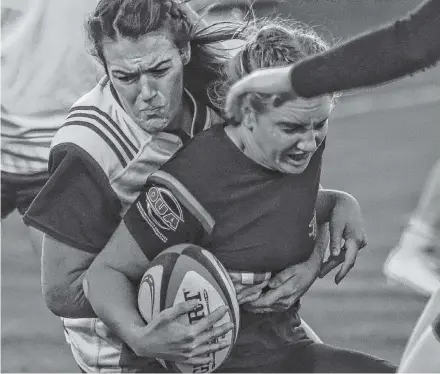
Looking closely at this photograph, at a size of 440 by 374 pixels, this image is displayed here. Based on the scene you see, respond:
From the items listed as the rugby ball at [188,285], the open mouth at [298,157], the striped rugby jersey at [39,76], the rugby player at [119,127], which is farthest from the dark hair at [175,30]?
the rugby ball at [188,285]

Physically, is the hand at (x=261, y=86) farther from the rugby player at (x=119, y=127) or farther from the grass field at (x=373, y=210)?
the grass field at (x=373, y=210)

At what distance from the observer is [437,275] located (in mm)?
1774

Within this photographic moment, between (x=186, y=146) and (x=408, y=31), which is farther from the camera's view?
(x=186, y=146)

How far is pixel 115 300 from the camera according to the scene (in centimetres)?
163

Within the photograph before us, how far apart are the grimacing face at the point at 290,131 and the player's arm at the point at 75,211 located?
0.32m

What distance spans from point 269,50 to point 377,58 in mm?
233

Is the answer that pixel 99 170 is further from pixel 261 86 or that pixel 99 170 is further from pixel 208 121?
pixel 261 86

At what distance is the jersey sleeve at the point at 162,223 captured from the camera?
1631 mm

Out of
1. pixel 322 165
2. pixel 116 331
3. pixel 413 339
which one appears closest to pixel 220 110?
pixel 322 165

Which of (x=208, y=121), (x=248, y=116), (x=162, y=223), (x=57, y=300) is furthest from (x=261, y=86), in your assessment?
(x=57, y=300)

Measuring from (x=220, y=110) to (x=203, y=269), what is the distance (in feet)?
1.11

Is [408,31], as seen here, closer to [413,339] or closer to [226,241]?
[226,241]

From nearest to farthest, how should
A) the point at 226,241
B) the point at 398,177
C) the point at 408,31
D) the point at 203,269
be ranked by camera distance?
1. the point at 408,31
2. the point at 203,269
3. the point at 226,241
4. the point at 398,177

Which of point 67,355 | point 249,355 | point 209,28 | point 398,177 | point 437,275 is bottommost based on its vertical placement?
point 67,355
